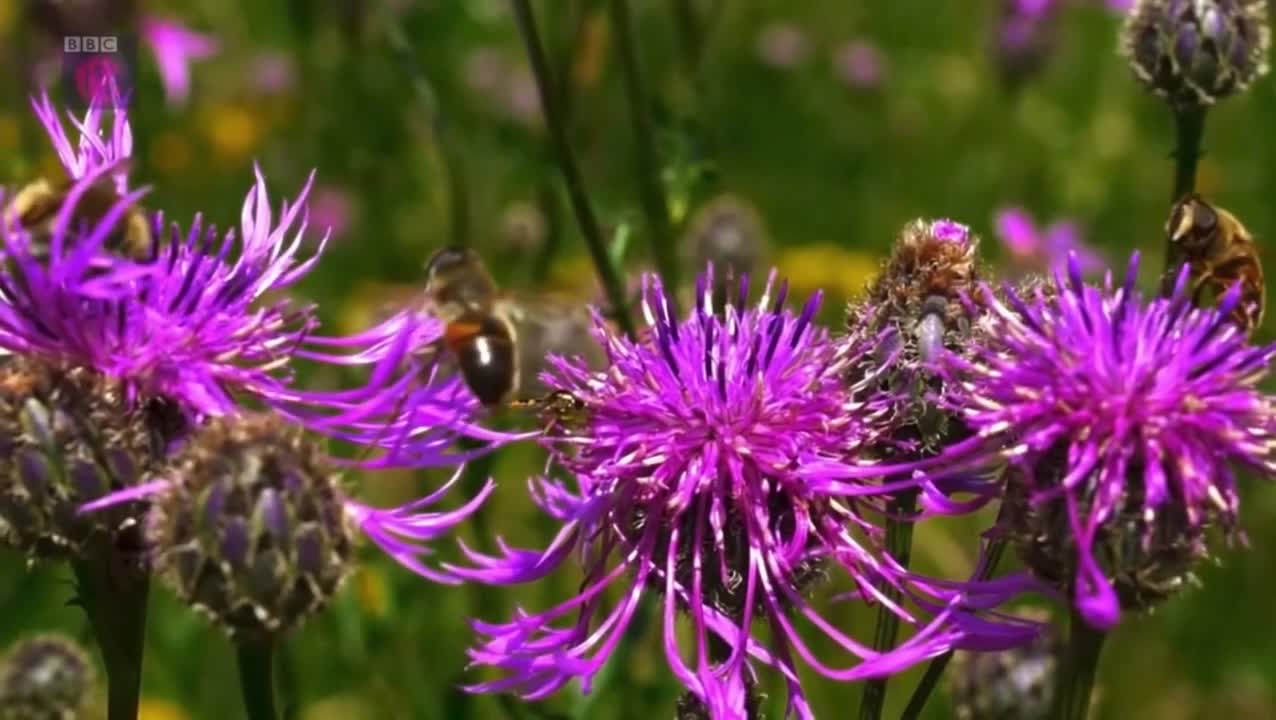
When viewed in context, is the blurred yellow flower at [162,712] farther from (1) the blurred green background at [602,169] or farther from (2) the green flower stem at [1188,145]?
(2) the green flower stem at [1188,145]

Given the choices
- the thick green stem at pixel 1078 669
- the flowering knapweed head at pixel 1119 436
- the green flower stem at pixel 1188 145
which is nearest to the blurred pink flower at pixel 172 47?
the green flower stem at pixel 1188 145

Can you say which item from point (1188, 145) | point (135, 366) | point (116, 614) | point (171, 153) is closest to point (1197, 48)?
point (1188, 145)

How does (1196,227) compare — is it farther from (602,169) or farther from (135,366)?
(602,169)

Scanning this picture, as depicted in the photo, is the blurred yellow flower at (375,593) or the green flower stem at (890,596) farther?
the blurred yellow flower at (375,593)

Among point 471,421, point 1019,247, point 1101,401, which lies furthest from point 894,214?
point 1101,401

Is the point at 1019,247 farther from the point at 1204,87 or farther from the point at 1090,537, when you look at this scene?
the point at 1090,537

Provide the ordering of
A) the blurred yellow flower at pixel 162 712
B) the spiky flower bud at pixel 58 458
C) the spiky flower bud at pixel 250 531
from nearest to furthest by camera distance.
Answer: the spiky flower bud at pixel 250 531 → the spiky flower bud at pixel 58 458 → the blurred yellow flower at pixel 162 712

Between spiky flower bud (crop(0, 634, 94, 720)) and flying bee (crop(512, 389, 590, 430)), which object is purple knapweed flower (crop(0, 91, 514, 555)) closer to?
flying bee (crop(512, 389, 590, 430))

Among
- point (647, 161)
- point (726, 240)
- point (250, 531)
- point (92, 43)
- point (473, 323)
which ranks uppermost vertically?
point (726, 240)
